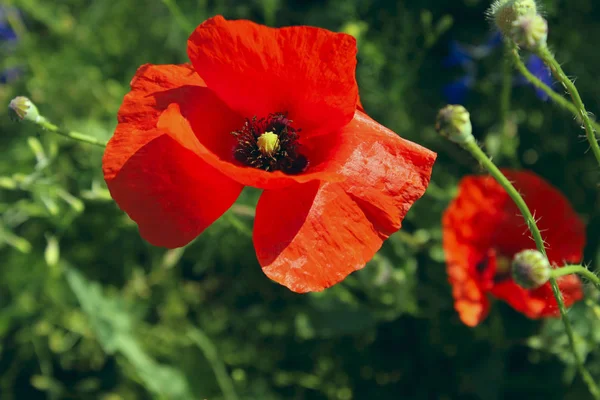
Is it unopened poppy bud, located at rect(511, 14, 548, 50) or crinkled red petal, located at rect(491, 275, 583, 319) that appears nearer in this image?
unopened poppy bud, located at rect(511, 14, 548, 50)

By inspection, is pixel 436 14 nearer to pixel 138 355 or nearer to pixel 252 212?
pixel 252 212

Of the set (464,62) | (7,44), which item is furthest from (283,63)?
(7,44)

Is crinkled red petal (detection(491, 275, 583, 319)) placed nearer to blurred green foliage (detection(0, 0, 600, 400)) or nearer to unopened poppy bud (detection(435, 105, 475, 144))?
blurred green foliage (detection(0, 0, 600, 400))

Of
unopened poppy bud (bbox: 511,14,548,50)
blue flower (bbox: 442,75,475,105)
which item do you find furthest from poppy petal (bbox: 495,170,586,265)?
unopened poppy bud (bbox: 511,14,548,50)

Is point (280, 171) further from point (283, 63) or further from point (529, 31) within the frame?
point (529, 31)

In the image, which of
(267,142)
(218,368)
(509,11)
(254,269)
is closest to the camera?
(509,11)

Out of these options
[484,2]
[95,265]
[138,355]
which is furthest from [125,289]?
[484,2]

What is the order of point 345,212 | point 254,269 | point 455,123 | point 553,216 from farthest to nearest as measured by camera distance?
point 254,269, point 553,216, point 345,212, point 455,123
